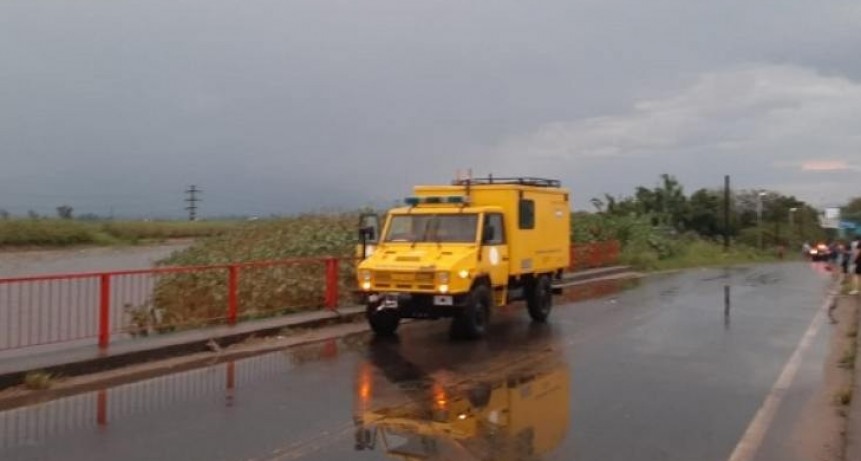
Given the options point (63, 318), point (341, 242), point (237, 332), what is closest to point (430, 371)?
point (237, 332)

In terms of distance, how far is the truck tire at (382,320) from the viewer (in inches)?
602

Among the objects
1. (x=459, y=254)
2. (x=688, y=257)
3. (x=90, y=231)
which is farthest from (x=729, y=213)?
(x=459, y=254)

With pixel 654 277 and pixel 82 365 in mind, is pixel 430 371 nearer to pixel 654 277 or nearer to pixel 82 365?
pixel 82 365

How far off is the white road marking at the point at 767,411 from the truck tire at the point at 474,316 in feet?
15.7

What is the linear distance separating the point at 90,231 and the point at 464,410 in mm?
48382

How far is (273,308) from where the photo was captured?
16.8 meters

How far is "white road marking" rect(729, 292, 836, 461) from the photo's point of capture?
7.69 m

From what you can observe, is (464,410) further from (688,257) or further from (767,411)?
(688,257)

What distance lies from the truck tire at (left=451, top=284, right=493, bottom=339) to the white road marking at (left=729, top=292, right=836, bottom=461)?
479 centimetres

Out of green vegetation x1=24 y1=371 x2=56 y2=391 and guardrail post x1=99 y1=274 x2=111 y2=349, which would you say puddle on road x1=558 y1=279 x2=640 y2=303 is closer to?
guardrail post x1=99 y1=274 x2=111 y2=349

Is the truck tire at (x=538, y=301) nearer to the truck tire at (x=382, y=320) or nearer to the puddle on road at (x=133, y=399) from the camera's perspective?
the truck tire at (x=382, y=320)

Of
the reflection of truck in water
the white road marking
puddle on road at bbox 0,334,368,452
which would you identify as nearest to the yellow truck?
puddle on road at bbox 0,334,368,452

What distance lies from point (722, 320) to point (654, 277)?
17.0 meters

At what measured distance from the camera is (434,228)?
15.5 m
